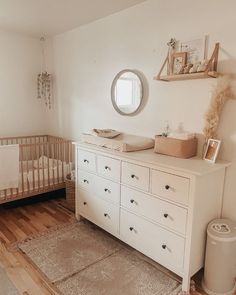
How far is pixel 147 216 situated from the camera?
1.95 metres

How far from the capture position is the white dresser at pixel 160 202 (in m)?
1.68

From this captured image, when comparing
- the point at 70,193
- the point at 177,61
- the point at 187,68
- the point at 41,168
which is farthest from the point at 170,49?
the point at 41,168

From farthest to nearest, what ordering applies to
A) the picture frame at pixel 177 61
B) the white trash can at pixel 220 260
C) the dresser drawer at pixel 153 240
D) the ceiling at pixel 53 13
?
the ceiling at pixel 53 13
the picture frame at pixel 177 61
the dresser drawer at pixel 153 240
the white trash can at pixel 220 260

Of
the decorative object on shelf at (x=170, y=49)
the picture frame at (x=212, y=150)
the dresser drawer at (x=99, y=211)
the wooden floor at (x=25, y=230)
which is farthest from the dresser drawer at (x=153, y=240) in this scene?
the decorative object on shelf at (x=170, y=49)

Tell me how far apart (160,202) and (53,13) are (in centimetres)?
228

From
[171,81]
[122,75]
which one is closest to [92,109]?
[122,75]

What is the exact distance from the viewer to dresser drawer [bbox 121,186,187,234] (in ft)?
5.66

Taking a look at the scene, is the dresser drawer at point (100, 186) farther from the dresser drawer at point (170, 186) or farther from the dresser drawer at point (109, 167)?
the dresser drawer at point (170, 186)

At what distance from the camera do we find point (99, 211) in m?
2.43

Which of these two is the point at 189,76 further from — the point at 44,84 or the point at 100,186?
the point at 44,84

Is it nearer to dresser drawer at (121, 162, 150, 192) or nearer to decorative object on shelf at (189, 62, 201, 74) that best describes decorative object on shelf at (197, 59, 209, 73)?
decorative object on shelf at (189, 62, 201, 74)

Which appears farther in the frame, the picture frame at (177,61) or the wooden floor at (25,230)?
the picture frame at (177,61)

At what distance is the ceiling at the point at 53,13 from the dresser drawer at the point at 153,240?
202 centimetres

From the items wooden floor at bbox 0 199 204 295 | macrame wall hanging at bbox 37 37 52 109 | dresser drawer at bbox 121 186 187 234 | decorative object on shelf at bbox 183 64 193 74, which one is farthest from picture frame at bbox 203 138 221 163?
macrame wall hanging at bbox 37 37 52 109
